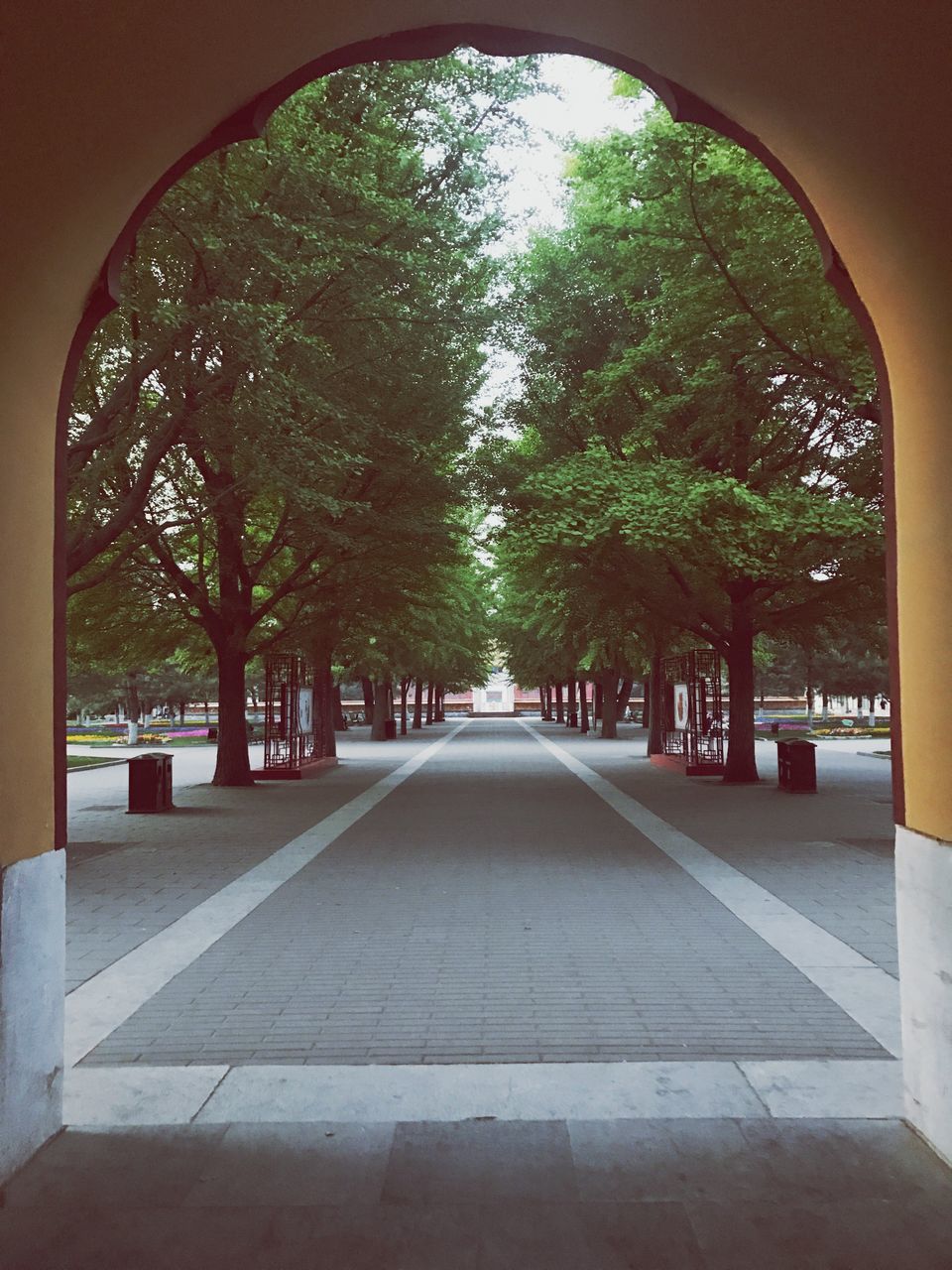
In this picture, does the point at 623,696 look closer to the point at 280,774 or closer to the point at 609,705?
the point at 609,705

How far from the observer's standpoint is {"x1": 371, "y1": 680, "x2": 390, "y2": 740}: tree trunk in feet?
133

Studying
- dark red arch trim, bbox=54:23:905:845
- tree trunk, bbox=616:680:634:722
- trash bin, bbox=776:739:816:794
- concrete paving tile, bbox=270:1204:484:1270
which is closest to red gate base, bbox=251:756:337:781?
trash bin, bbox=776:739:816:794

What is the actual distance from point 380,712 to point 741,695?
23.4m

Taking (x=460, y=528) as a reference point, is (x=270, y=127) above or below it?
above

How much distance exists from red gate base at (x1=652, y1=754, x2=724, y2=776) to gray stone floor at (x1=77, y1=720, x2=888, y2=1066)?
10.0 m

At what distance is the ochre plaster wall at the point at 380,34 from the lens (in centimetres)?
339

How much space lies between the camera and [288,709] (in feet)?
74.4

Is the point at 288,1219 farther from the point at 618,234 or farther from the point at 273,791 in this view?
the point at 273,791

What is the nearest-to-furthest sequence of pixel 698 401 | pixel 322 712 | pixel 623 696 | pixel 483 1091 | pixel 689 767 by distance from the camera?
pixel 483 1091, pixel 698 401, pixel 689 767, pixel 322 712, pixel 623 696

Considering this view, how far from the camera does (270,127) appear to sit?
32.8 ft

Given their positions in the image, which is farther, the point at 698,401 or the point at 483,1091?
the point at 698,401

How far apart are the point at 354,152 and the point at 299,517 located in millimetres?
6193

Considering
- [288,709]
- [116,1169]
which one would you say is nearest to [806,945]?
[116,1169]

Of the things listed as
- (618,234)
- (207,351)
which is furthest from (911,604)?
(618,234)
